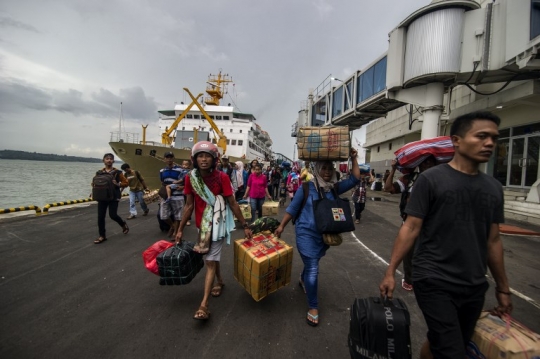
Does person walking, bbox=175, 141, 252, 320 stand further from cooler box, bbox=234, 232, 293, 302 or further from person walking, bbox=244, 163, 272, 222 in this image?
person walking, bbox=244, 163, 272, 222

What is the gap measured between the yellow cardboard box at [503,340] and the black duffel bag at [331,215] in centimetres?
120

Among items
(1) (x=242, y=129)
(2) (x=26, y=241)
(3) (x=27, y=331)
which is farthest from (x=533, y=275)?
(1) (x=242, y=129)

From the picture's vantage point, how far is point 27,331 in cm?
247

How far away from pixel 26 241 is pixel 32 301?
10.7 feet

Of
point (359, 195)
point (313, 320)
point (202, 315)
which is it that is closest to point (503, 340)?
point (313, 320)

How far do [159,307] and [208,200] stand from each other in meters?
1.42

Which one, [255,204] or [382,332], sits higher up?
[255,204]

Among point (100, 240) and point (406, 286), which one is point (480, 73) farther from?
point (100, 240)

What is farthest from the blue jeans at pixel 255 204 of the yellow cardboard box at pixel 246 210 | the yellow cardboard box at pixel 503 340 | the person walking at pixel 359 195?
the yellow cardboard box at pixel 503 340

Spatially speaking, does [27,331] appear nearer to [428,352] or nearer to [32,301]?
[32,301]

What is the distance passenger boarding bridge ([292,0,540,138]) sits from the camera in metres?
7.43

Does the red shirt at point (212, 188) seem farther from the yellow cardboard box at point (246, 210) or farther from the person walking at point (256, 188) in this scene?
the yellow cardboard box at point (246, 210)

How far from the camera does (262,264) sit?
2.64 metres

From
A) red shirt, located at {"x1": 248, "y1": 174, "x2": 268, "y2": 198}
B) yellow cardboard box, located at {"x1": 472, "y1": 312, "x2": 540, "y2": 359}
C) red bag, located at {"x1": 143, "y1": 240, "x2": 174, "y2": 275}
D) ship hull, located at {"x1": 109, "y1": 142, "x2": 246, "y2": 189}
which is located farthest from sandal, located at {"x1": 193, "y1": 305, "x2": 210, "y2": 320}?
ship hull, located at {"x1": 109, "y1": 142, "x2": 246, "y2": 189}
